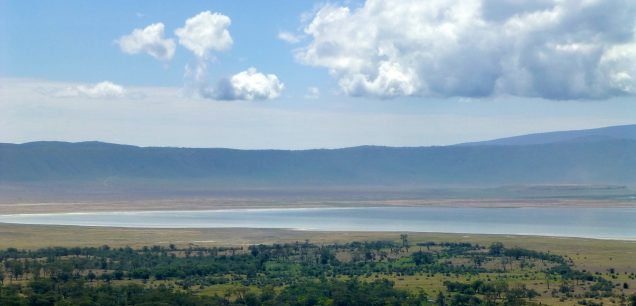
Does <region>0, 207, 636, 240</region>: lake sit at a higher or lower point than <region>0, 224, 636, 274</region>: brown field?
higher

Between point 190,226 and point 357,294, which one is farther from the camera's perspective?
point 190,226

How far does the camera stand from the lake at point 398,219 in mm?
114250

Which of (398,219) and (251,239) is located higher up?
(398,219)

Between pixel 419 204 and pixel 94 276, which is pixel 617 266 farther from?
pixel 419 204

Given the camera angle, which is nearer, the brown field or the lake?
the brown field

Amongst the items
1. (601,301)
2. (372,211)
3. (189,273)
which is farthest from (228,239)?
A: (372,211)

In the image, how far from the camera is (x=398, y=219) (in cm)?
13512

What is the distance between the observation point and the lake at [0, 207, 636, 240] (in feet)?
375

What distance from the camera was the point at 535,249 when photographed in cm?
8744

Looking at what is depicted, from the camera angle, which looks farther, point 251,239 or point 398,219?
point 398,219

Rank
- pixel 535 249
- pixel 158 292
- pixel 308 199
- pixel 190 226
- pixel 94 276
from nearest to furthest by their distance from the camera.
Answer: pixel 158 292 → pixel 94 276 → pixel 535 249 → pixel 190 226 → pixel 308 199

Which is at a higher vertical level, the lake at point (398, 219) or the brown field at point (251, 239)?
the lake at point (398, 219)

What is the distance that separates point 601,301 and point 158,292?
25299 mm

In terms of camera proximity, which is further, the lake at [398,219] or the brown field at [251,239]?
the lake at [398,219]
